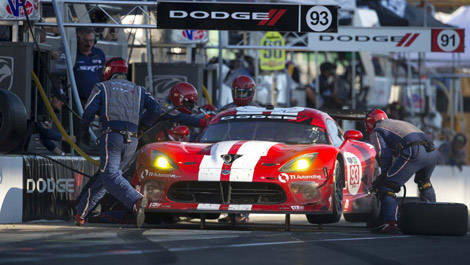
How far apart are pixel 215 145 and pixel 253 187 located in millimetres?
817

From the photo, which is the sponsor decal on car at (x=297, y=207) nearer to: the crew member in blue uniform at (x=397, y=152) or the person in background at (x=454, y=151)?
the crew member in blue uniform at (x=397, y=152)

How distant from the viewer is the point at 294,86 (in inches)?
1112

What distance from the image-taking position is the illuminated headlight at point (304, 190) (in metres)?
10.8

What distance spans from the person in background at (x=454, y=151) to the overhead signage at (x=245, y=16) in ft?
43.6

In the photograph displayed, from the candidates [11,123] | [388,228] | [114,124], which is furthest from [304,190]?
[11,123]

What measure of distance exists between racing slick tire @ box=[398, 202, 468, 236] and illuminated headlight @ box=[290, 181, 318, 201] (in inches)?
45.3

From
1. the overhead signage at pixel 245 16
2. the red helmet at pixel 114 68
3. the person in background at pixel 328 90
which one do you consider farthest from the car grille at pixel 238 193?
the person in background at pixel 328 90

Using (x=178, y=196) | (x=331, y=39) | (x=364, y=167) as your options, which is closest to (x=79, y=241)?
(x=178, y=196)

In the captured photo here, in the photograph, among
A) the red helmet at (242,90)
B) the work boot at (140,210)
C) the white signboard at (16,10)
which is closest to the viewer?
the work boot at (140,210)

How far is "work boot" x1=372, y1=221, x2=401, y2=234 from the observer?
461 inches

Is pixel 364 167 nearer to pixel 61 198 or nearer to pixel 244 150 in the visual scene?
pixel 244 150

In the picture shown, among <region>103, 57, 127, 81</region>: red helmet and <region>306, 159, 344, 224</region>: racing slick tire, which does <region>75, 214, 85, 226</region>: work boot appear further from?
<region>306, 159, 344, 224</region>: racing slick tire

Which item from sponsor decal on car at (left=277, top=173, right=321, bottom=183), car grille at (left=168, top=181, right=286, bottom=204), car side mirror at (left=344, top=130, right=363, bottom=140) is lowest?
car grille at (left=168, top=181, right=286, bottom=204)

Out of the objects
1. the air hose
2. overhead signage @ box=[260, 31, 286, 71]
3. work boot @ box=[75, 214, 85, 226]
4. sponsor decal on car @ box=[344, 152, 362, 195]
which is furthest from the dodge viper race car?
overhead signage @ box=[260, 31, 286, 71]
